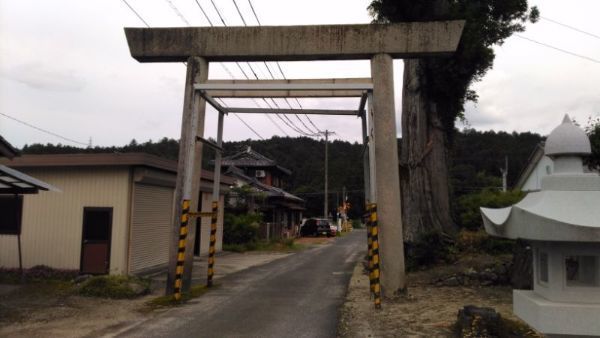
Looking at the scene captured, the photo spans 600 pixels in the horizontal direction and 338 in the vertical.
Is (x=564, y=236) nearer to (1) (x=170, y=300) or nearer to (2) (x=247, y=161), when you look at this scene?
(1) (x=170, y=300)

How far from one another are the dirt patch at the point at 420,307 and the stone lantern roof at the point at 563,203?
11.1 ft

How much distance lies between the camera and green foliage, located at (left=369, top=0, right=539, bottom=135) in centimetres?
1377

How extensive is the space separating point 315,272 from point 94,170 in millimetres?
7571

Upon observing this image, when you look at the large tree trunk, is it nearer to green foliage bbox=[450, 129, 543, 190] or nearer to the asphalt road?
the asphalt road

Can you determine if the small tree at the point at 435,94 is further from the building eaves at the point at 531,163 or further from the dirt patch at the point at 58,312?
the building eaves at the point at 531,163

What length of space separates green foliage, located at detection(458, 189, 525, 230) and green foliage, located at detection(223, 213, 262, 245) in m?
12.6

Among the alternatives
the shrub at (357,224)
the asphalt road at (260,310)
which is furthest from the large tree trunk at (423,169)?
the shrub at (357,224)

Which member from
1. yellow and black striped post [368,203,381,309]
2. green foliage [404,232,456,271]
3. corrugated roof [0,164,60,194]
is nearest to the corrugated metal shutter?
corrugated roof [0,164,60,194]

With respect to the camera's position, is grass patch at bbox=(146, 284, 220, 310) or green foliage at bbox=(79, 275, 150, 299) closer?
grass patch at bbox=(146, 284, 220, 310)

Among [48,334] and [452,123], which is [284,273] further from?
[48,334]

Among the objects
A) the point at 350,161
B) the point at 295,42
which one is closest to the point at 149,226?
the point at 295,42

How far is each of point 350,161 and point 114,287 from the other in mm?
77036

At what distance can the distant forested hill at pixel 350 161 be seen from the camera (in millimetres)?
62438

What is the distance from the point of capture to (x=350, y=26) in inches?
426
